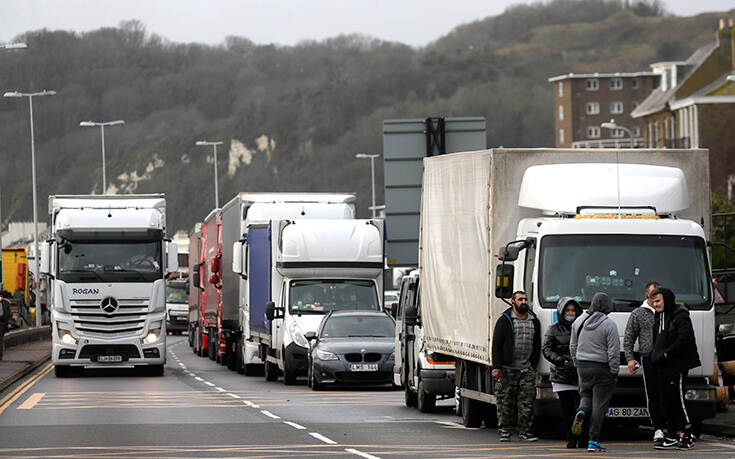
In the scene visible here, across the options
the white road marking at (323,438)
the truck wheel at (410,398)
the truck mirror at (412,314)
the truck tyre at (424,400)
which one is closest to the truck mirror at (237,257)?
the truck wheel at (410,398)

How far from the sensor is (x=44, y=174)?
162 meters

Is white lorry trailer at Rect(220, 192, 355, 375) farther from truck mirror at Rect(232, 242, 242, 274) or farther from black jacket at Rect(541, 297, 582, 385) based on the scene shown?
black jacket at Rect(541, 297, 582, 385)

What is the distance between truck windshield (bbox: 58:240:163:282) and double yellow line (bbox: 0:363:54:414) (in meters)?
2.55

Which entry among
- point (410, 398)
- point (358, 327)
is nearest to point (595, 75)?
point (358, 327)

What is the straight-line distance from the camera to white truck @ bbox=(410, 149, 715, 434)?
56.5 ft

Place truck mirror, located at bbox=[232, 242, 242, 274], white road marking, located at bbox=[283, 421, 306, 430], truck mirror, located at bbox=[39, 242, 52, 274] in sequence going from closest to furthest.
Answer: white road marking, located at bbox=[283, 421, 306, 430] < truck mirror, located at bbox=[39, 242, 52, 274] < truck mirror, located at bbox=[232, 242, 242, 274]

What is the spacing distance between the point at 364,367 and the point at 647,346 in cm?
1261

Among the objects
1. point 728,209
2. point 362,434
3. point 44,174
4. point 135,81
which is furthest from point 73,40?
point 362,434

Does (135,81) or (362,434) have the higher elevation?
(135,81)

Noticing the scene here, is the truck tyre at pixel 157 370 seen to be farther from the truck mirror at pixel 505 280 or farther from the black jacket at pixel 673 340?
the black jacket at pixel 673 340

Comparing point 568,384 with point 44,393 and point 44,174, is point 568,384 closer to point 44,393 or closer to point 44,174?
point 44,393

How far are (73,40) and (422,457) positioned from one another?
150 metres

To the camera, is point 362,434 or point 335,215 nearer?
point 362,434

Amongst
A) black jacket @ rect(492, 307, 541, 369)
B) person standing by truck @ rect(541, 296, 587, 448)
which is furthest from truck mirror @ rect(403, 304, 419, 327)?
person standing by truck @ rect(541, 296, 587, 448)
